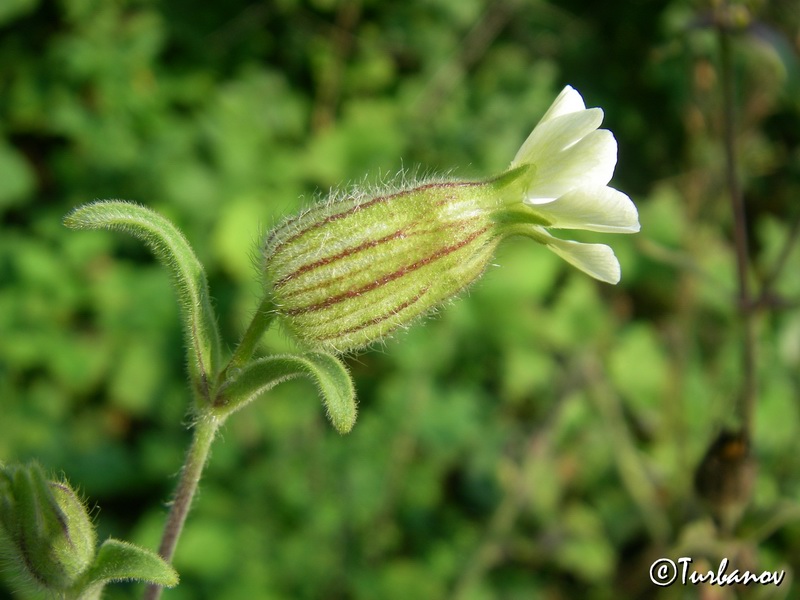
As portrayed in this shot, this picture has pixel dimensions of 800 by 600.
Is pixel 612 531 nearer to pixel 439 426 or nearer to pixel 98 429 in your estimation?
pixel 439 426

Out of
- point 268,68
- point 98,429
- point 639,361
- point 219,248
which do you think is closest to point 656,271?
point 639,361

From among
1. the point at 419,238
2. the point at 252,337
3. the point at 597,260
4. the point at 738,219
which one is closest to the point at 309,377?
the point at 252,337

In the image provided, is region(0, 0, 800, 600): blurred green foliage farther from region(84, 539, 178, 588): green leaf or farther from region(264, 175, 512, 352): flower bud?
region(84, 539, 178, 588): green leaf

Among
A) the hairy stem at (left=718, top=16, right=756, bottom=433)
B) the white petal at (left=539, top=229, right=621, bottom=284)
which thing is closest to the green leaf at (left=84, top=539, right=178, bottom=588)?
the white petal at (left=539, top=229, right=621, bottom=284)

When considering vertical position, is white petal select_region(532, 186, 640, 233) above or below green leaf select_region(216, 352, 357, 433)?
above

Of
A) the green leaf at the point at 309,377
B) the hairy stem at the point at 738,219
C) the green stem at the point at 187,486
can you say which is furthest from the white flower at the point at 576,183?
the hairy stem at the point at 738,219
